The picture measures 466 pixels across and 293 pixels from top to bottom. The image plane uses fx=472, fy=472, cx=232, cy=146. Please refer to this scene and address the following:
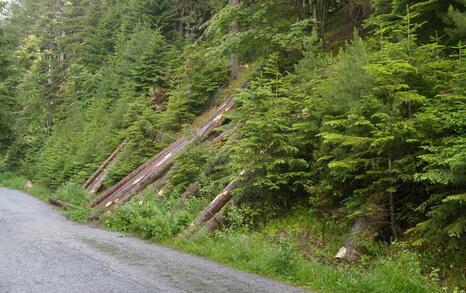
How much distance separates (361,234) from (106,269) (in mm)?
4860

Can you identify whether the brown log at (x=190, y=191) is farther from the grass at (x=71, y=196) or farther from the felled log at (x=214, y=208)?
the grass at (x=71, y=196)

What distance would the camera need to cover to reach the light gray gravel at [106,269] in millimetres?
7695

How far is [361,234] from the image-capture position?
880 centimetres

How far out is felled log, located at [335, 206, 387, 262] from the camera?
339 inches

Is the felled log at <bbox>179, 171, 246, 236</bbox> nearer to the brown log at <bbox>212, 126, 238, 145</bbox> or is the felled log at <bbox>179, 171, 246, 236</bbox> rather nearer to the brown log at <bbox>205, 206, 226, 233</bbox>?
the brown log at <bbox>205, 206, 226, 233</bbox>

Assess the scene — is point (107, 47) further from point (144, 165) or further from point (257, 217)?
point (257, 217)

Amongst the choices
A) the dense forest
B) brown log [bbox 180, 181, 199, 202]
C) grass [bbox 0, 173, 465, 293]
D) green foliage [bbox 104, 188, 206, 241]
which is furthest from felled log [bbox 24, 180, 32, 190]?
brown log [bbox 180, 181, 199, 202]

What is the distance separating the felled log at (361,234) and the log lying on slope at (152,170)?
10087 millimetres

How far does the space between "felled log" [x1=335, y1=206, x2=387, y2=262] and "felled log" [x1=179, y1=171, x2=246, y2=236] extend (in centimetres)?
446

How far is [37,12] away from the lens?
2554 inches

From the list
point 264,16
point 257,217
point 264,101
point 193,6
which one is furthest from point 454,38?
point 193,6

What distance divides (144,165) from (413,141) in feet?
51.4

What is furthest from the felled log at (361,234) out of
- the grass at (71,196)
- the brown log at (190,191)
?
the grass at (71,196)

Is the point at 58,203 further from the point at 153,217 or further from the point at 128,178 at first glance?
the point at 153,217
